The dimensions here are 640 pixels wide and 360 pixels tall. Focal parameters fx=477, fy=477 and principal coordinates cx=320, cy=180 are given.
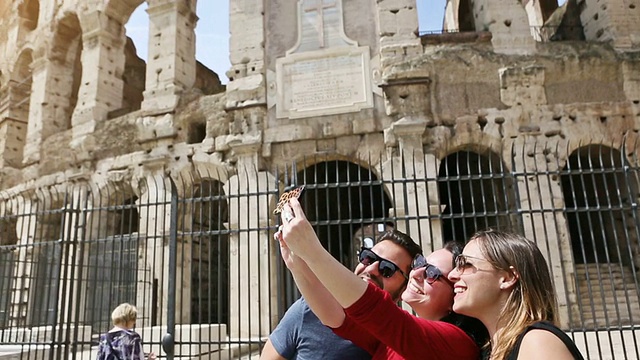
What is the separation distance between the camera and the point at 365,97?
29.7 feet

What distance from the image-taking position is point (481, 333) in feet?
5.03

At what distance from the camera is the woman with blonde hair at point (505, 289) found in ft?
4.27

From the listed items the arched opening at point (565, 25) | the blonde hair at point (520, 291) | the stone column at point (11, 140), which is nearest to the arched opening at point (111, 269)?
the stone column at point (11, 140)

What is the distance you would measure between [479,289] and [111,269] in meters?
4.87

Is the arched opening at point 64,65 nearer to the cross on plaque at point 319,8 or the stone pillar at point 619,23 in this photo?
the cross on plaque at point 319,8

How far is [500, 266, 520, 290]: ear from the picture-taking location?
4.57 ft

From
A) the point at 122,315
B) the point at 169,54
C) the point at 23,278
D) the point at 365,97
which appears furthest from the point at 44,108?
the point at 122,315

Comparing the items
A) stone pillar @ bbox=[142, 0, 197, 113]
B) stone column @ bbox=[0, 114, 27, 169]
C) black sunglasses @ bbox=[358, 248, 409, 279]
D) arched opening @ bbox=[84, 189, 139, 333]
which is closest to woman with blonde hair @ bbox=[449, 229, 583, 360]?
black sunglasses @ bbox=[358, 248, 409, 279]

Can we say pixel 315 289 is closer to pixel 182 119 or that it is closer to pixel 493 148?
pixel 493 148

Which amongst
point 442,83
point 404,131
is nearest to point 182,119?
point 404,131

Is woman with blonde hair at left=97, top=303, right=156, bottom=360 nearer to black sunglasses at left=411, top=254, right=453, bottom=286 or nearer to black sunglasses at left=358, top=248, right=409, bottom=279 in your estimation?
black sunglasses at left=358, top=248, right=409, bottom=279

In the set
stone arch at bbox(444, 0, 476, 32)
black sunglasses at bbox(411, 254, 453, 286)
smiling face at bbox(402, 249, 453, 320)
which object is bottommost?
smiling face at bbox(402, 249, 453, 320)

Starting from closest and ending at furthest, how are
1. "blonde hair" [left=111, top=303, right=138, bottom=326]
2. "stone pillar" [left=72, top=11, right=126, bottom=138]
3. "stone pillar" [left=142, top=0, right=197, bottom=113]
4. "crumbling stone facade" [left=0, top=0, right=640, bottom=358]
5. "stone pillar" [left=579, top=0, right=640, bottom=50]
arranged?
"blonde hair" [left=111, top=303, right=138, bottom=326] < "crumbling stone facade" [left=0, top=0, right=640, bottom=358] < "stone pillar" [left=579, top=0, right=640, bottom=50] < "stone pillar" [left=142, top=0, right=197, bottom=113] < "stone pillar" [left=72, top=11, right=126, bottom=138]

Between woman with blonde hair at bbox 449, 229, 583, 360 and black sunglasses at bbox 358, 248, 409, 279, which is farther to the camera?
black sunglasses at bbox 358, 248, 409, 279
